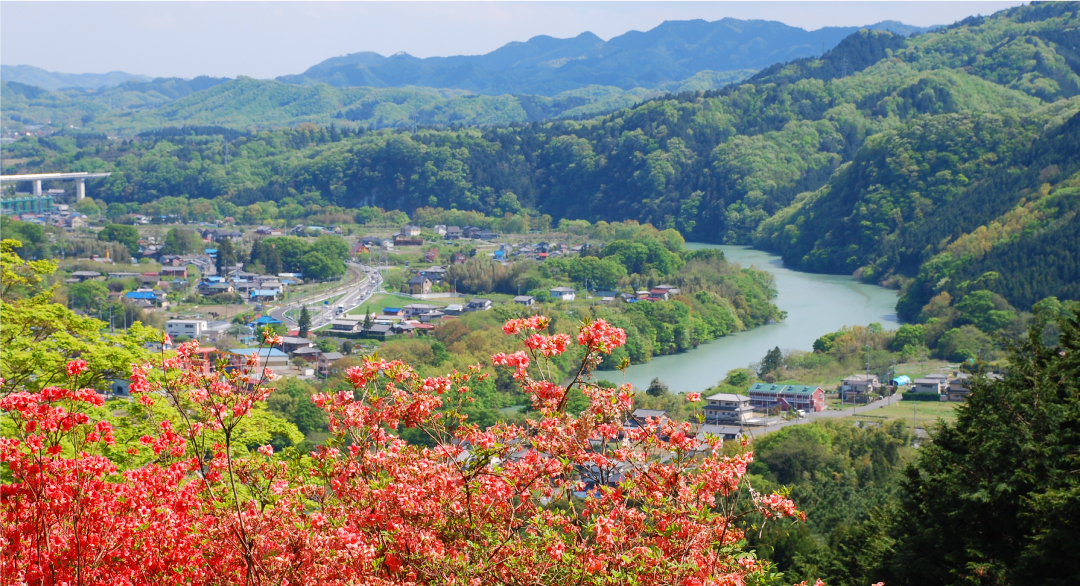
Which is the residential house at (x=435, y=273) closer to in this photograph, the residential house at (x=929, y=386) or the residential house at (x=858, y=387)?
the residential house at (x=858, y=387)

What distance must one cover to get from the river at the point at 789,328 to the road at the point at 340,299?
6898 millimetres

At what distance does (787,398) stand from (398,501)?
13.8 meters

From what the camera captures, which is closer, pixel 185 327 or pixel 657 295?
pixel 185 327

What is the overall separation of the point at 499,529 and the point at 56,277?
26001mm

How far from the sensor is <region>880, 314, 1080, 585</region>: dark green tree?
4.79m

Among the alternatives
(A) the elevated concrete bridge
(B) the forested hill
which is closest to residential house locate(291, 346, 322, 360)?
(B) the forested hill

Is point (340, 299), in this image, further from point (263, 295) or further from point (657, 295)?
point (657, 295)

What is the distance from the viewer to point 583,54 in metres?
156

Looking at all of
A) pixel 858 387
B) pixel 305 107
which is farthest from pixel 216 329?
pixel 305 107

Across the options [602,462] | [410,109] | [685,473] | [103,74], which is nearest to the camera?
[602,462]

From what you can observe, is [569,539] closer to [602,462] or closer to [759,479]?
[602,462]

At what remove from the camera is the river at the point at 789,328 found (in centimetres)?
1905

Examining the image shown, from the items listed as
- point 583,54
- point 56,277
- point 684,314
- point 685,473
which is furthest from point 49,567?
point 583,54

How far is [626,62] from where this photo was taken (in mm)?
142000
